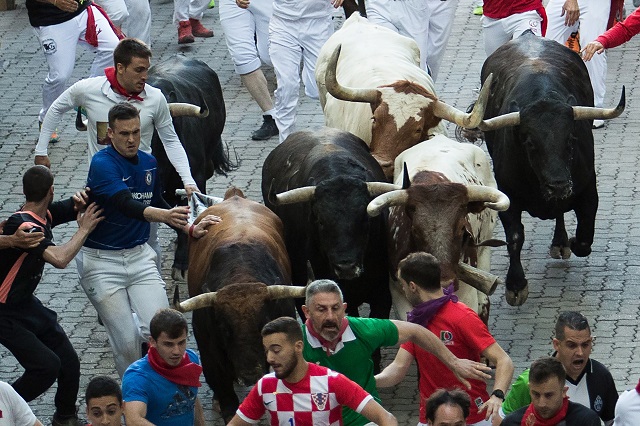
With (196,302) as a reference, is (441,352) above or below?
above

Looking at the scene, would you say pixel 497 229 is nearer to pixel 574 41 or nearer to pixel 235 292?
pixel 574 41

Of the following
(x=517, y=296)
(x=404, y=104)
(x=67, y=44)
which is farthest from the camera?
(x=67, y=44)

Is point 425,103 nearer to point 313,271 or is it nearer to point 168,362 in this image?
point 313,271

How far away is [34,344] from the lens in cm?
894

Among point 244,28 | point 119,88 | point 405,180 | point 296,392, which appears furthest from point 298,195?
point 244,28

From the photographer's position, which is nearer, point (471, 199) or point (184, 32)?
point (471, 199)

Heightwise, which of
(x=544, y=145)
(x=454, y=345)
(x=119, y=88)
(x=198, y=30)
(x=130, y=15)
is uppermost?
(x=454, y=345)

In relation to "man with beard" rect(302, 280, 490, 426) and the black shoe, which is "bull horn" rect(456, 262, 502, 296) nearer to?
"man with beard" rect(302, 280, 490, 426)

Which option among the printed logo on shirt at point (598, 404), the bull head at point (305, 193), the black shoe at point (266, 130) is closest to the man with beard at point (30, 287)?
the bull head at point (305, 193)

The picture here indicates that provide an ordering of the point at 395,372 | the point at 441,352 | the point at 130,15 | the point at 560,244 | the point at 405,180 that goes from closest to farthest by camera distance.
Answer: the point at 441,352 → the point at 395,372 → the point at 405,180 → the point at 560,244 → the point at 130,15

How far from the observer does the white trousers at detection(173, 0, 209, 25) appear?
17.9 metres

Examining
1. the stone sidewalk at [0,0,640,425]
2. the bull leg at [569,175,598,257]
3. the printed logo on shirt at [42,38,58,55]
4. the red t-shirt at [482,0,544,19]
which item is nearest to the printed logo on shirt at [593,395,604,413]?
the stone sidewalk at [0,0,640,425]

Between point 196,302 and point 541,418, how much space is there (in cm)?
267

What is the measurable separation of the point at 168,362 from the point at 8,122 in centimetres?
862
